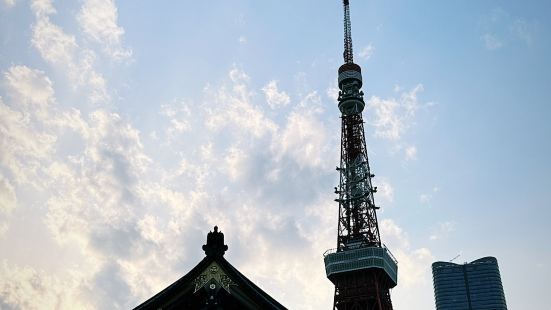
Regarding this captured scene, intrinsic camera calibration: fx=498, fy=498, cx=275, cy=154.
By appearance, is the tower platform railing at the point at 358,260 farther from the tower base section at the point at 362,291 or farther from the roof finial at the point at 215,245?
the roof finial at the point at 215,245

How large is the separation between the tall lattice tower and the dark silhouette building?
71.9 metres

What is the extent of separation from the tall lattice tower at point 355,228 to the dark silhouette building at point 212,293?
71.9 m

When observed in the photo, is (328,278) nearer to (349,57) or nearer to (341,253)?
(341,253)

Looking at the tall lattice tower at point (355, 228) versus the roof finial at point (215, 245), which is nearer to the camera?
the roof finial at point (215, 245)

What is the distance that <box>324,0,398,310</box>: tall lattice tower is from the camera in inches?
3396

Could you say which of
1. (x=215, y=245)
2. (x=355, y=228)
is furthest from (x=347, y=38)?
(x=215, y=245)

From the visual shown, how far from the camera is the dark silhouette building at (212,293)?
53.6 feet

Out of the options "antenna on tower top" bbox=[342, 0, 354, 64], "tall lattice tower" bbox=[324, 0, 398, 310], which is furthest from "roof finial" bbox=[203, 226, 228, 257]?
"antenna on tower top" bbox=[342, 0, 354, 64]

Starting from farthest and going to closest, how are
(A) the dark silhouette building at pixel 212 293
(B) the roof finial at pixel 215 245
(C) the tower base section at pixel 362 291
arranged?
(C) the tower base section at pixel 362 291 → (B) the roof finial at pixel 215 245 → (A) the dark silhouette building at pixel 212 293

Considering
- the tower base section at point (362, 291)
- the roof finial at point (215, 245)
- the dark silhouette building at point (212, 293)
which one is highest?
the tower base section at point (362, 291)

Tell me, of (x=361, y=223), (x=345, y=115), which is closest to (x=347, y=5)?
(x=345, y=115)

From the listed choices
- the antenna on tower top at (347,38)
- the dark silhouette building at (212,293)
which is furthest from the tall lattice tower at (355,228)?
the dark silhouette building at (212,293)

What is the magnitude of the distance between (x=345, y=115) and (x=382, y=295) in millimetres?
37601

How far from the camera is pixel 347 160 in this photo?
99.7 m
